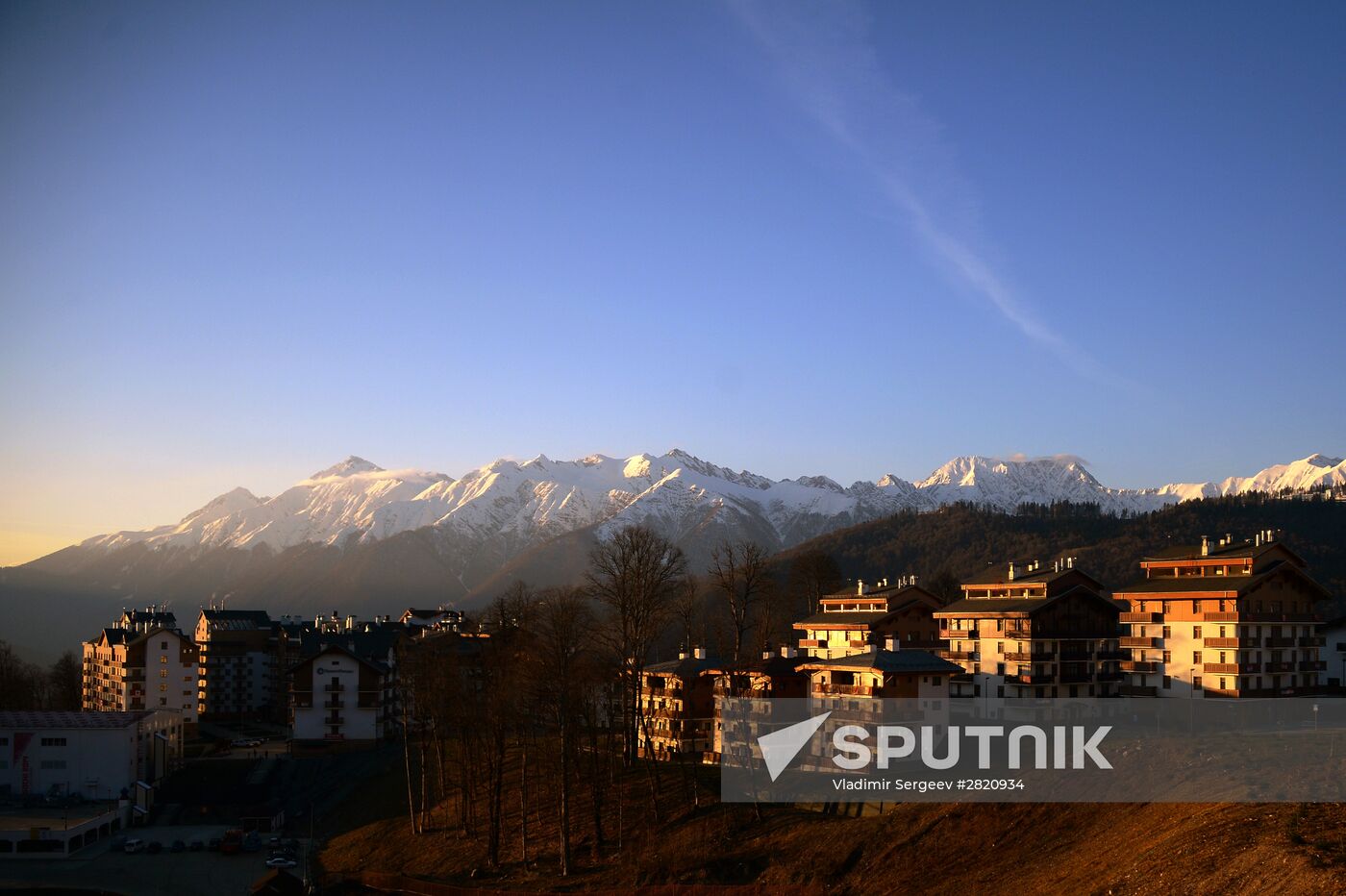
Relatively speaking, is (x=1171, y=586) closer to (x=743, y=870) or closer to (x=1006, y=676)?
(x=1006, y=676)

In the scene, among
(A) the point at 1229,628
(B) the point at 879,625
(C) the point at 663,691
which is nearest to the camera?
(A) the point at 1229,628

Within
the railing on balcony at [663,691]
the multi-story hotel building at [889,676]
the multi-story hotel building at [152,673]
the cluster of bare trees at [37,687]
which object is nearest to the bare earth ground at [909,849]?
the railing on balcony at [663,691]

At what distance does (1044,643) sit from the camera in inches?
2485

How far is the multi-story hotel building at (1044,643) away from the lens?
206ft

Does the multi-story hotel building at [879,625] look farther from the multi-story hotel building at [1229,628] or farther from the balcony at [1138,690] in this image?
the multi-story hotel building at [1229,628]

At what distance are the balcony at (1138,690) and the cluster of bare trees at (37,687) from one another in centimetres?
10493

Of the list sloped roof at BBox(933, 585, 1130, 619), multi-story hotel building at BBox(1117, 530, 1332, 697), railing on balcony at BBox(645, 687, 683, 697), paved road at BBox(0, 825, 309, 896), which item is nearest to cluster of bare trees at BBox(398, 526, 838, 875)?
railing on balcony at BBox(645, 687, 683, 697)

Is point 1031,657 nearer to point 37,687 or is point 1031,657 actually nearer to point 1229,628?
point 1229,628

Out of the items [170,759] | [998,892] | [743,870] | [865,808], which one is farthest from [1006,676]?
[170,759]

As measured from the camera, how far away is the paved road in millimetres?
59000

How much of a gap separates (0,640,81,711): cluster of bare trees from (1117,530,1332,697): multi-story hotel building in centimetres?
10667

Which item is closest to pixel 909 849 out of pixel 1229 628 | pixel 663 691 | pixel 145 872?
pixel 1229 628

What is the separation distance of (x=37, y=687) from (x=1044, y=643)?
124322mm

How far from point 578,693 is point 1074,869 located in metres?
27.3
